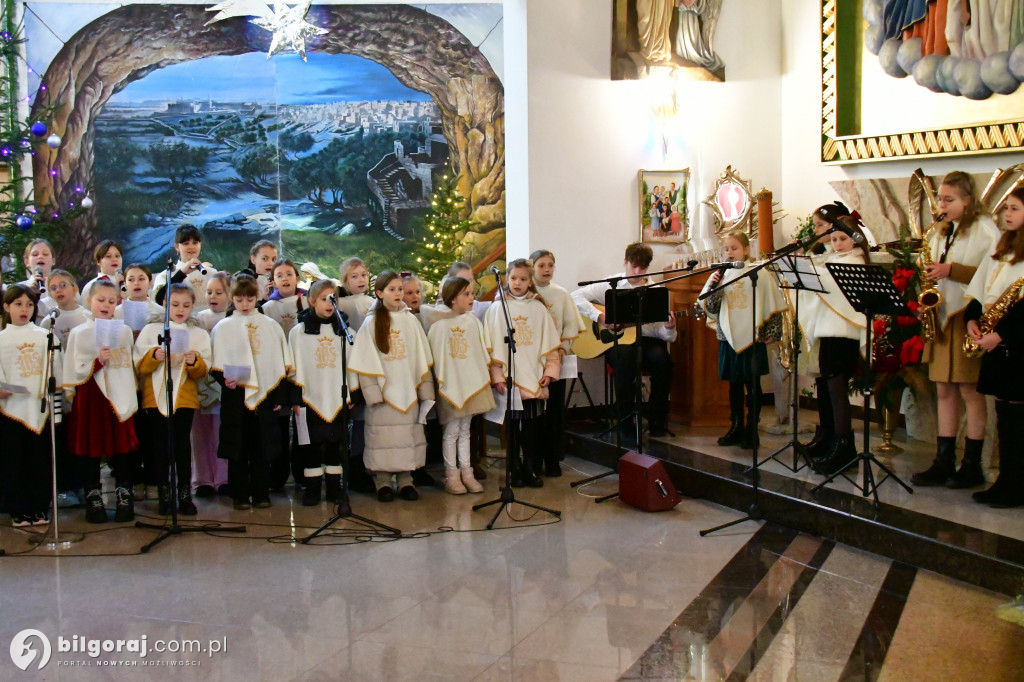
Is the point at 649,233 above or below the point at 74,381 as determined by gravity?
above

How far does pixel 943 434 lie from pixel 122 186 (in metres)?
9.34

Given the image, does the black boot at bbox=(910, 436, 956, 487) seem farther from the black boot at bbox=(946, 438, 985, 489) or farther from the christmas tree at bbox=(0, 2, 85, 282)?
the christmas tree at bbox=(0, 2, 85, 282)

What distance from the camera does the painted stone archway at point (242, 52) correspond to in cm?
1122

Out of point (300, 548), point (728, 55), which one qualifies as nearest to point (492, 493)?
point (300, 548)

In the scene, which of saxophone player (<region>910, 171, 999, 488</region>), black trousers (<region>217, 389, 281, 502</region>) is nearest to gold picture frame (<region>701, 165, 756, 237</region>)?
saxophone player (<region>910, 171, 999, 488</region>)

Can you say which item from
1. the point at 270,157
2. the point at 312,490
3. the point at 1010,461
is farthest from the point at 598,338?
the point at 270,157

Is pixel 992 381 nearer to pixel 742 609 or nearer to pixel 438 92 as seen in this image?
pixel 742 609

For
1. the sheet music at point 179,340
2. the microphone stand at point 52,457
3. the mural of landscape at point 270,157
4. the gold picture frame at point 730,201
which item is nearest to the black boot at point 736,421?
the gold picture frame at point 730,201

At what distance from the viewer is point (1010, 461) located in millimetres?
5410

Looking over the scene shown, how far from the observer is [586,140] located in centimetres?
855

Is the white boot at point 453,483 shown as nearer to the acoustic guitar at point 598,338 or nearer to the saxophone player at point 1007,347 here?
the acoustic guitar at point 598,338

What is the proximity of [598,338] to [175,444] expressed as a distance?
3.25m

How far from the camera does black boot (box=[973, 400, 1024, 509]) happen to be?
5344 mm

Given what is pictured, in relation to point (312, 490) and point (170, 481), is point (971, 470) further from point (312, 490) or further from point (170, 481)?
point (170, 481)
